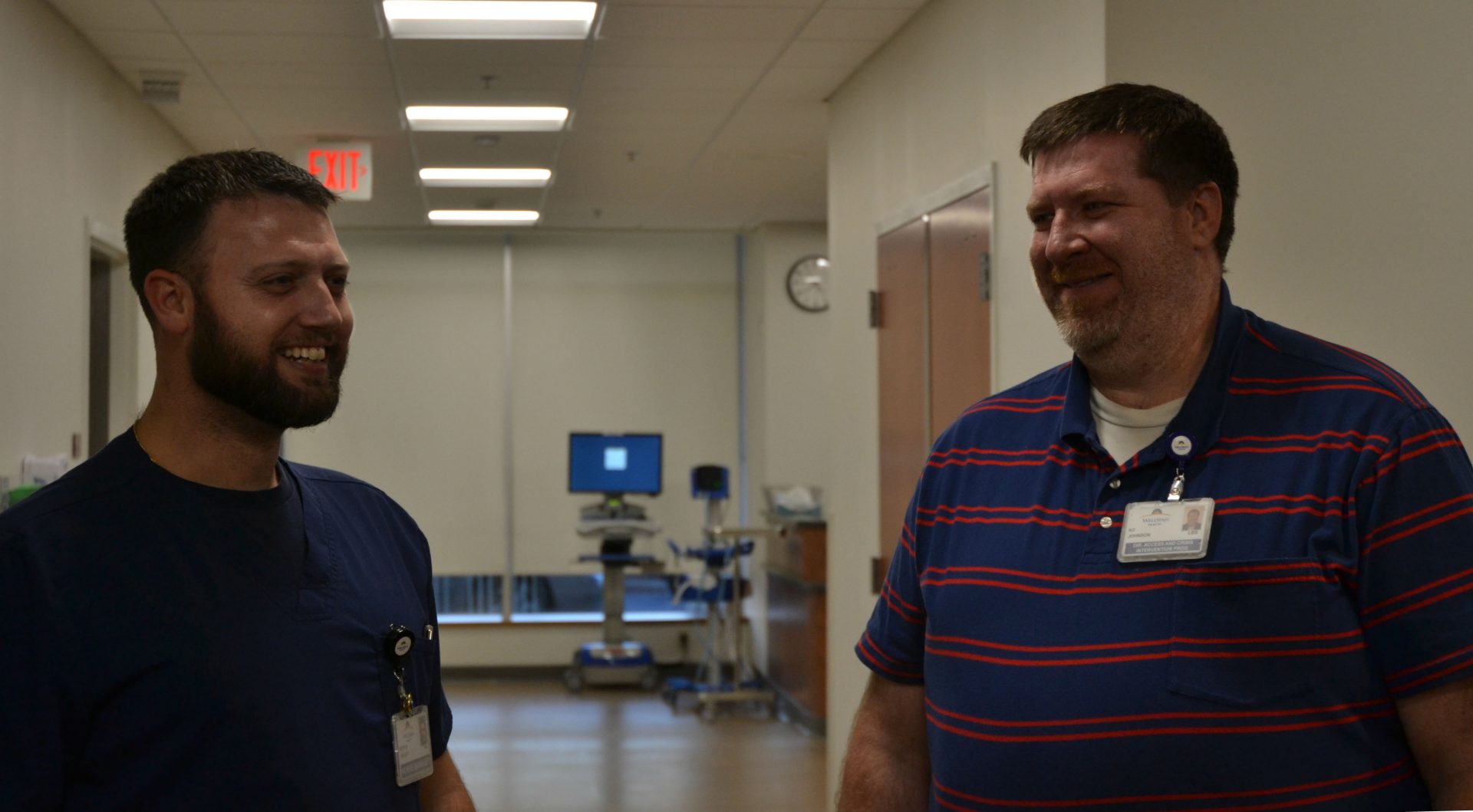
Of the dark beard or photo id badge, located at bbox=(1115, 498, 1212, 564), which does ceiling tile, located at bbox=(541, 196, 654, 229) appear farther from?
photo id badge, located at bbox=(1115, 498, 1212, 564)

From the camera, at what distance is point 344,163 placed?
21.0ft

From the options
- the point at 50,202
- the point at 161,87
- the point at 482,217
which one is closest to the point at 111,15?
the point at 50,202

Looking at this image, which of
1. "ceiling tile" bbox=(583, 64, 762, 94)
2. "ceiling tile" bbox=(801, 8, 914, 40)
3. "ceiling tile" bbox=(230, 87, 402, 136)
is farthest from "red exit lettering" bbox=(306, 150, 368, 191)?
"ceiling tile" bbox=(801, 8, 914, 40)

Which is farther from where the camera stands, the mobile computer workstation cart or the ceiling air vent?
the mobile computer workstation cart

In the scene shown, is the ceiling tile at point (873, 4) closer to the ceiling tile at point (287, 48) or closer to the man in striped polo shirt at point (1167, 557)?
the ceiling tile at point (287, 48)

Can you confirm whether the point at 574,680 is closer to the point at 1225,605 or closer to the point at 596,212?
the point at 596,212

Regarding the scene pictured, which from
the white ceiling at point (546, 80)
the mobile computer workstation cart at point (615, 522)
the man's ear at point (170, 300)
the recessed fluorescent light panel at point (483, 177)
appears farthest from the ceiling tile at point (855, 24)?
the mobile computer workstation cart at point (615, 522)

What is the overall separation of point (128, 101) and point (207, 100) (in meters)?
0.32

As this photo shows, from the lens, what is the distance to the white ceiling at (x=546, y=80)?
15.0 ft

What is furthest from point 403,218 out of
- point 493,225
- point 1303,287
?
point 1303,287

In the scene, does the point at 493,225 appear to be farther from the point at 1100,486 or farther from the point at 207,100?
the point at 1100,486

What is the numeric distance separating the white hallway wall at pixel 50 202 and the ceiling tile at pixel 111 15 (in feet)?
0.21

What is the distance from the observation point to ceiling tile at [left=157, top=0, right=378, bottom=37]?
4.39 meters

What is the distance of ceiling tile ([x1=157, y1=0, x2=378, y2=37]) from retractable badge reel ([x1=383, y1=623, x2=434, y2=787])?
10.6ft
